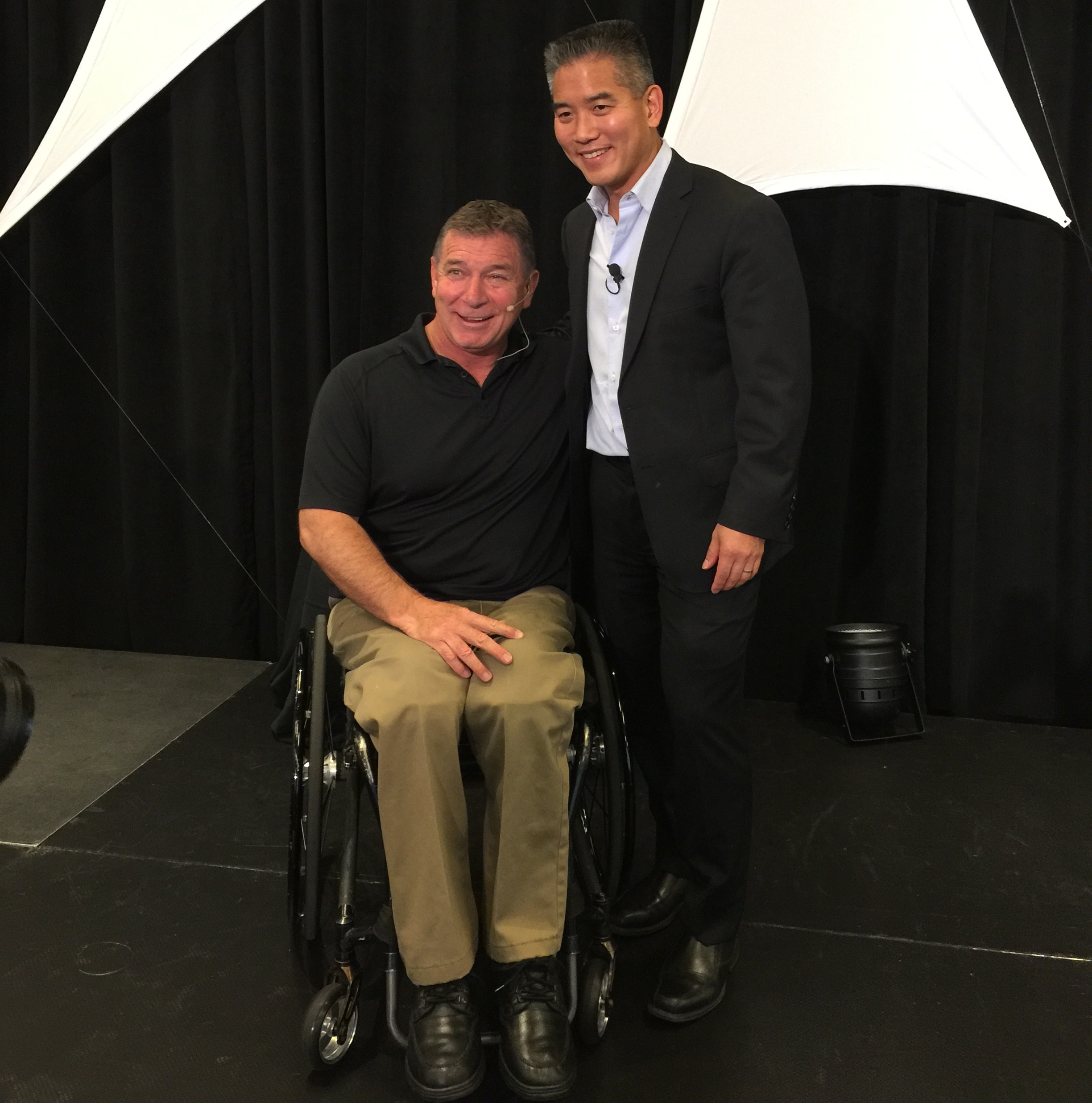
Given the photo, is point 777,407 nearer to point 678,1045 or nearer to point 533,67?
point 678,1045

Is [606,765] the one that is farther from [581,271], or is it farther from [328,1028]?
[581,271]

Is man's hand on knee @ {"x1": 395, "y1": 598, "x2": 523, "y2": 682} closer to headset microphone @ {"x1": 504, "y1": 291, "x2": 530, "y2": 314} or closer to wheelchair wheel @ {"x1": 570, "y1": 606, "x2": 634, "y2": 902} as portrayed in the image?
wheelchair wheel @ {"x1": 570, "y1": 606, "x2": 634, "y2": 902}

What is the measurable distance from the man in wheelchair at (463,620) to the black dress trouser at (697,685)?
13cm

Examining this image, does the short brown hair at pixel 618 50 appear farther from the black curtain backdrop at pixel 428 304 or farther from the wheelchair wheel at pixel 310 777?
the black curtain backdrop at pixel 428 304

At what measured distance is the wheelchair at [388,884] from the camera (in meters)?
1.57

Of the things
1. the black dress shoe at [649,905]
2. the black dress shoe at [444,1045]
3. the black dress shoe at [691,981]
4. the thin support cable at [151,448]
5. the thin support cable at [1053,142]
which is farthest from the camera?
the thin support cable at [151,448]

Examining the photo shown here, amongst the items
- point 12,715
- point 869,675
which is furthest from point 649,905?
point 12,715

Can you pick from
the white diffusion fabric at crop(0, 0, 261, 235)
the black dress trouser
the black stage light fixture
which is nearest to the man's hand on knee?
the black dress trouser

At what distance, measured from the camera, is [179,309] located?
3.14 m

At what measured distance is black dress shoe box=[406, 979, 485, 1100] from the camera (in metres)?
1.49

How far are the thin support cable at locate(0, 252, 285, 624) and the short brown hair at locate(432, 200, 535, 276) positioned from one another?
5.27ft

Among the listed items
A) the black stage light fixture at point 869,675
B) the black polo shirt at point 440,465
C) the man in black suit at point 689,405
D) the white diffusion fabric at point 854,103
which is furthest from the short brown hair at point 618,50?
the black stage light fixture at point 869,675

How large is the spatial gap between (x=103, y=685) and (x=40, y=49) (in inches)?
70.8

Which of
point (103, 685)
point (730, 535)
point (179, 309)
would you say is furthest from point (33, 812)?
point (730, 535)
